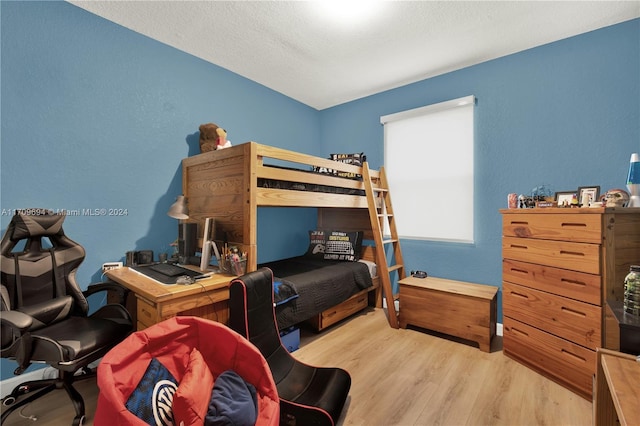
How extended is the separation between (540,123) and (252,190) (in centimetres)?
262

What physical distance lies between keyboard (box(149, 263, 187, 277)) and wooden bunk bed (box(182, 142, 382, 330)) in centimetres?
34

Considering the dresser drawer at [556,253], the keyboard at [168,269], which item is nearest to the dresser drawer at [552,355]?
the dresser drawer at [556,253]

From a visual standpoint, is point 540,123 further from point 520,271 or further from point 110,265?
point 110,265

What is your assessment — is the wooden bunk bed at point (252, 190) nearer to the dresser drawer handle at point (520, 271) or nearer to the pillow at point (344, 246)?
the pillow at point (344, 246)

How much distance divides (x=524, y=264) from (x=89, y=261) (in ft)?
10.8

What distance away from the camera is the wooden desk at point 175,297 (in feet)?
5.28

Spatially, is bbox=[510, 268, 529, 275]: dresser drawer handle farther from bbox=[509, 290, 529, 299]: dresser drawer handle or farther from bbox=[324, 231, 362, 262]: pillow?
bbox=[324, 231, 362, 262]: pillow

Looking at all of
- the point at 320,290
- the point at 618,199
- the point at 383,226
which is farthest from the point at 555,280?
the point at 383,226

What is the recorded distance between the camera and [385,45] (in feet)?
8.39

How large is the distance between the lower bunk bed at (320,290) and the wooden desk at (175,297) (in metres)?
0.41

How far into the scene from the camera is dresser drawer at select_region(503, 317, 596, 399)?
1.77 metres

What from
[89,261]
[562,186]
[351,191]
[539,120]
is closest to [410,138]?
[351,191]

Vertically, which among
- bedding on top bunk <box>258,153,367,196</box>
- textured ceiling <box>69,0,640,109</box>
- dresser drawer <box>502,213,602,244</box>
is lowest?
dresser drawer <box>502,213,602,244</box>

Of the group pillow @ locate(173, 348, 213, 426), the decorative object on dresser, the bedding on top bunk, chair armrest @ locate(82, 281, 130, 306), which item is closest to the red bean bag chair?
pillow @ locate(173, 348, 213, 426)
